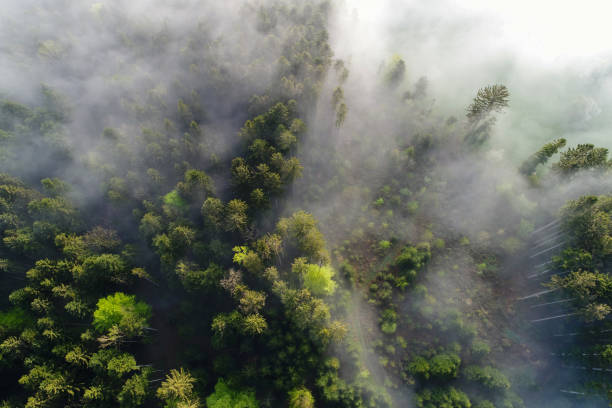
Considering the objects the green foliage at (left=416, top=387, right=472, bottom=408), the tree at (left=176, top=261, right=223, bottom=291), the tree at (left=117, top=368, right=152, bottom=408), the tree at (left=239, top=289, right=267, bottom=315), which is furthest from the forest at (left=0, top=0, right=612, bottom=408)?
the tree at (left=239, top=289, right=267, bottom=315)

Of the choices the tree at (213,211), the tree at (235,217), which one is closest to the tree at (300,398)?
the tree at (235,217)

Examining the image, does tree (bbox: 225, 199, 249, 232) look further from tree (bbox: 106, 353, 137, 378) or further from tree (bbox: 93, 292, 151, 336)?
tree (bbox: 106, 353, 137, 378)

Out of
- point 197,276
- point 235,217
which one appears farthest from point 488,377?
point 197,276

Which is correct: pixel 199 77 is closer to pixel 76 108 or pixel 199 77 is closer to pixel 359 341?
pixel 76 108

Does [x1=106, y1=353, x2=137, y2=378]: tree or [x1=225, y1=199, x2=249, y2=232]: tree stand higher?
[x1=225, y1=199, x2=249, y2=232]: tree

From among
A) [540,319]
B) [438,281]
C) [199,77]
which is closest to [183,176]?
[199,77]

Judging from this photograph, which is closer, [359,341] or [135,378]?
[135,378]

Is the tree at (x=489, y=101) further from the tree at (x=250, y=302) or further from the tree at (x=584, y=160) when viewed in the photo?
the tree at (x=250, y=302)
